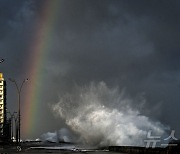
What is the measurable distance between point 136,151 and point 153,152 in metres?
6.06

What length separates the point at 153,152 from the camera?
30.0 meters

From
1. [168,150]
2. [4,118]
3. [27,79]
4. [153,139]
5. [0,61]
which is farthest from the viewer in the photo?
[4,118]

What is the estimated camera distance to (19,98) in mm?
72688

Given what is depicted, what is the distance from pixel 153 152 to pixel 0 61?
30626 millimetres

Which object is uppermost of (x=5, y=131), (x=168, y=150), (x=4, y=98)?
(x=4, y=98)

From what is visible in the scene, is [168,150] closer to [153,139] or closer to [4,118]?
[153,139]

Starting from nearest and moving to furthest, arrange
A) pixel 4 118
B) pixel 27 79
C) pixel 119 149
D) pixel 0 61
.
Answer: pixel 119 149
pixel 0 61
pixel 27 79
pixel 4 118

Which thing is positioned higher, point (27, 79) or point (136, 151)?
point (27, 79)

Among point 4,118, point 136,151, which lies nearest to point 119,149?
point 136,151

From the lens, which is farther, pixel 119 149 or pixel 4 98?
pixel 4 98

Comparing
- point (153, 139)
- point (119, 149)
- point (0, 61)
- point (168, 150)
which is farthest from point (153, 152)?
point (0, 61)

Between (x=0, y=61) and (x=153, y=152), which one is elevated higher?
(x=0, y=61)

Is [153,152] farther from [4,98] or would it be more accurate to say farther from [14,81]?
[4,98]

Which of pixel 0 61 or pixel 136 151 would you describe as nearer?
pixel 136 151
